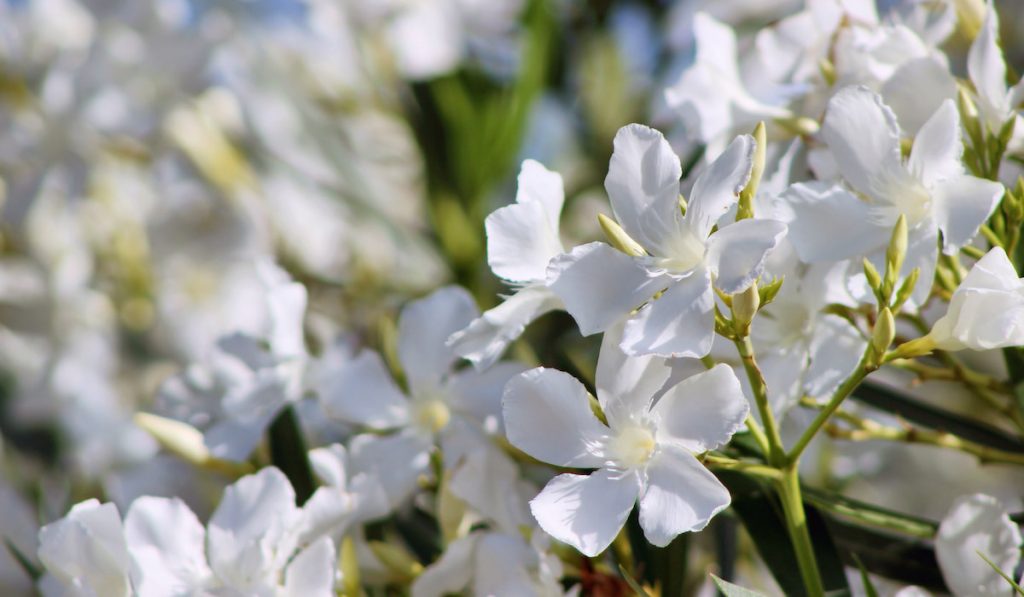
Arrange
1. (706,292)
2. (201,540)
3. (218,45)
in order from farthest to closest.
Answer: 1. (218,45)
2. (201,540)
3. (706,292)

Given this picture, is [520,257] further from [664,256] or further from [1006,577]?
[1006,577]

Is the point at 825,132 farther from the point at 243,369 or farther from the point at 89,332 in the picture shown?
the point at 89,332

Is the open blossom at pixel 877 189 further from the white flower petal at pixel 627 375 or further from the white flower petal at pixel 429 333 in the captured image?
the white flower petal at pixel 429 333

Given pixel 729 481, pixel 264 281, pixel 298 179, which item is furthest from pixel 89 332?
pixel 729 481

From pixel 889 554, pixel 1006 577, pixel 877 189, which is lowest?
pixel 889 554

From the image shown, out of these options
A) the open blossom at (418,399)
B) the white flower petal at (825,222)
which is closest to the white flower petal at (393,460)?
the open blossom at (418,399)

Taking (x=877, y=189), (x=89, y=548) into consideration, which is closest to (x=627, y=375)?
(x=877, y=189)
